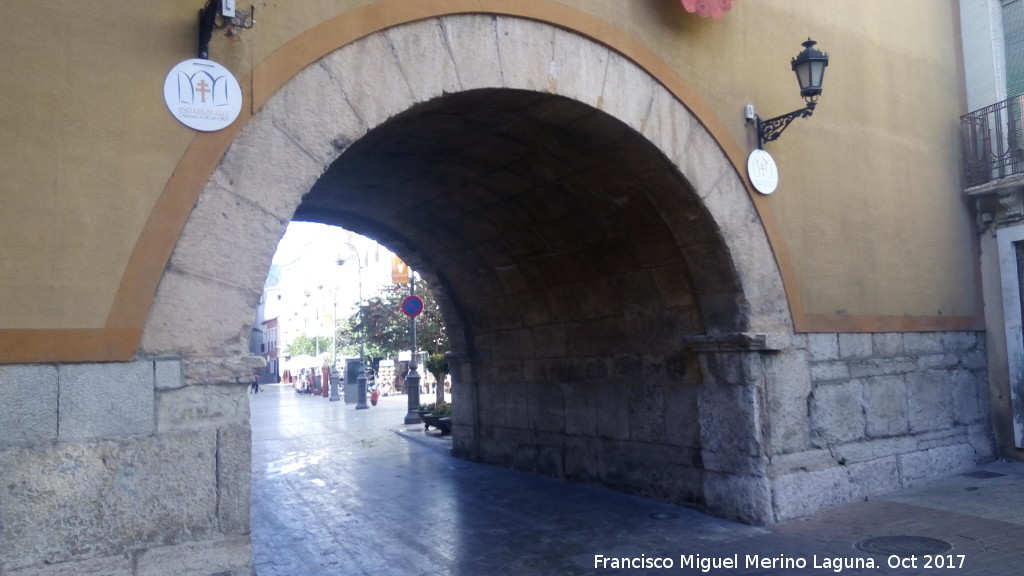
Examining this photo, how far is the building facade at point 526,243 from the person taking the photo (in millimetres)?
3781

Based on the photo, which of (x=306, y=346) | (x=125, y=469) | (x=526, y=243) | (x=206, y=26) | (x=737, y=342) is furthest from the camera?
(x=306, y=346)

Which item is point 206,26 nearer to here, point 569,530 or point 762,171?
point 569,530

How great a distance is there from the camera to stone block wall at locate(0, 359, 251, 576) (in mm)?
3541

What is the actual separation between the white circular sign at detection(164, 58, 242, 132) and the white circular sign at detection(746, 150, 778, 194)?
4399mm

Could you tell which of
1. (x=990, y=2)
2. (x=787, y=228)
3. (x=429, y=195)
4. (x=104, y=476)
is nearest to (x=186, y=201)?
(x=104, y=476)

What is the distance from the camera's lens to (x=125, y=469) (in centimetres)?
377

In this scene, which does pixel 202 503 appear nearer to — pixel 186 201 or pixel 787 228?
pixel 186 201

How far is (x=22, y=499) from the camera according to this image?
3510 millimetres

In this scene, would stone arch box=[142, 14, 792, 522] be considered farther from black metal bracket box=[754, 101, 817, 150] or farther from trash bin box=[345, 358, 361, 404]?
trash bin box=[345, 358, 361, 404]

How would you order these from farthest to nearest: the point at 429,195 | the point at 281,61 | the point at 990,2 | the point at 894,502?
the point at 990,2 < the point at 429,195 < the point at 894,502 < the point at 281,61

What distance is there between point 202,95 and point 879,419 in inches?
256

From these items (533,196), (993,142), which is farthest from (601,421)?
(993,142)

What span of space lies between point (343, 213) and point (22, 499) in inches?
250

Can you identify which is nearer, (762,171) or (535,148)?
(535,148)
